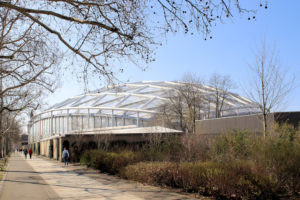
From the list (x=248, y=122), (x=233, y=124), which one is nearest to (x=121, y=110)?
(x=233, y=124)

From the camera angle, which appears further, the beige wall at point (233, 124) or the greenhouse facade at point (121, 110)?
the greenhouse facade at point (121, 110)

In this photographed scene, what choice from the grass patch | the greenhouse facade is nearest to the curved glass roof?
the greenhouse facade

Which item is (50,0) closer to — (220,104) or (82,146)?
(82,146)

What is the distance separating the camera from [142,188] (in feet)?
39.3

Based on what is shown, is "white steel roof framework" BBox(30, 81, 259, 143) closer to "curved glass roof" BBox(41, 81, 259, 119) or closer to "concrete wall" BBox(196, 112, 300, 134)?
"curved glass roof" BBox(41, 81, 259, 119)

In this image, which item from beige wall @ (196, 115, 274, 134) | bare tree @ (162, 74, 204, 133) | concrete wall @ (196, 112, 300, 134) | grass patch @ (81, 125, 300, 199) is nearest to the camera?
grass patch @ (81, 125, 300, 199)

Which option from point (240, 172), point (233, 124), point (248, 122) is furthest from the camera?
point (233, 124)

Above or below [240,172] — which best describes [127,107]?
above

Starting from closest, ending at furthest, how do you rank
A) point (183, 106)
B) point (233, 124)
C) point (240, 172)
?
1. point (240, 172)
2. point (233, 124)
3. point (183, 106)

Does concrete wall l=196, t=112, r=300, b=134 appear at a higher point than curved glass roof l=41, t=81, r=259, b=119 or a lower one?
lower

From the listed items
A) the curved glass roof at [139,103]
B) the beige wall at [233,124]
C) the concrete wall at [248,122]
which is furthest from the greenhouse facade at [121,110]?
the concrete wall at [248,122]

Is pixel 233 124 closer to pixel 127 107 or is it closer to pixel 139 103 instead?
pixel 127 107

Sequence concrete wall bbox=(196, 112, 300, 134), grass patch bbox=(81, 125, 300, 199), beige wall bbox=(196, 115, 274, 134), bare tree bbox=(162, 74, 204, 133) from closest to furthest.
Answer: grass patch bbox=(81, 125, 300, 199)
concrete wall bbox=(196, 112, 300, 134)
beige wall bbox=(196, 115, 274, 134)
bare tree bbox=(162, 74, 204, 133)

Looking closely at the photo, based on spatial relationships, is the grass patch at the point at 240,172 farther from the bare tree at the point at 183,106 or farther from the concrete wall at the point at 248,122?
the bare tree at the point at 183,106
